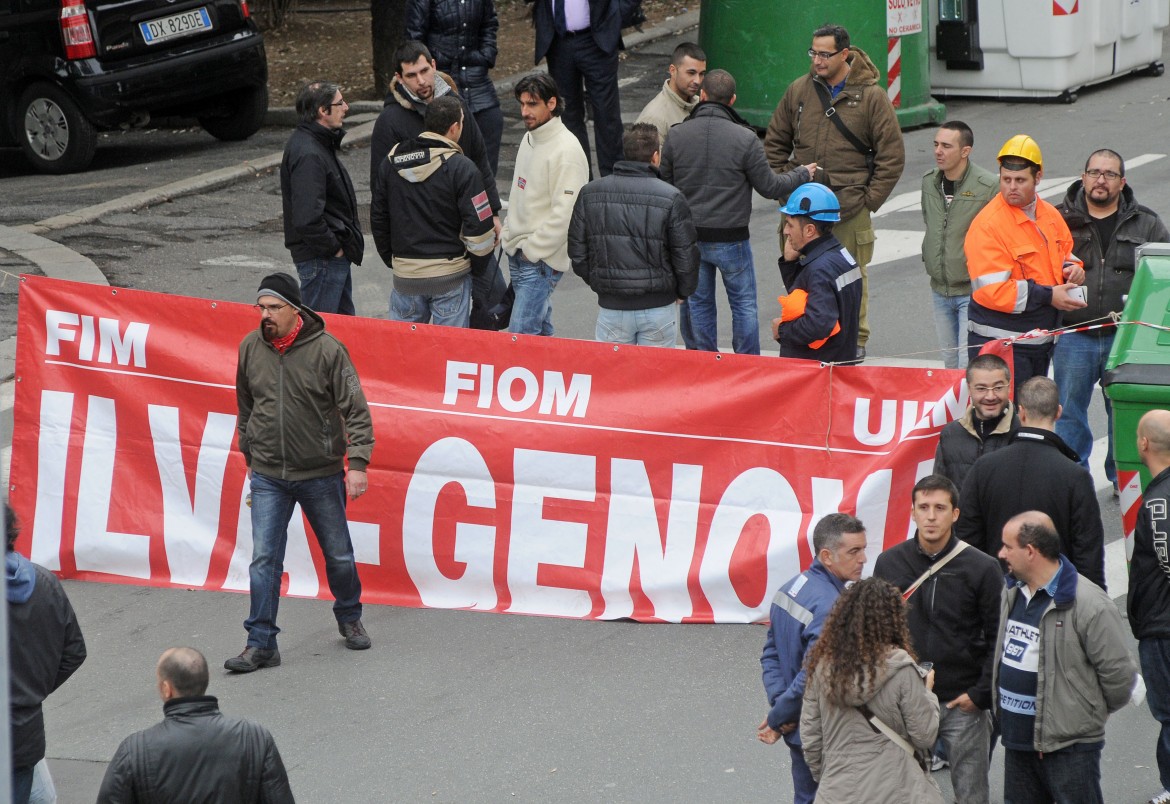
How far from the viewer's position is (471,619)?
770 cm

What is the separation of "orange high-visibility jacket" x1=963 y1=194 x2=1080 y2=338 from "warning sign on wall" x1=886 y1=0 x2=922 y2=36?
27.8 feet

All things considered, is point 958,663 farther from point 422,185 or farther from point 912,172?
point 912,172

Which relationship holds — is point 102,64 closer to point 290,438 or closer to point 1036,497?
point 290,438

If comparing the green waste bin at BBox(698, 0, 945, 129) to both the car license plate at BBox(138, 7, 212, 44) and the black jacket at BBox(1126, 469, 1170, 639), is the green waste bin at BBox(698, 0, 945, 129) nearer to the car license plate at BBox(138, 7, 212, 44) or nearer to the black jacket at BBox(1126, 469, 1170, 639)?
the car license plate at BBox(138, 7, 212, 44)

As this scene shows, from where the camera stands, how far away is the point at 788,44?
16.0 metres

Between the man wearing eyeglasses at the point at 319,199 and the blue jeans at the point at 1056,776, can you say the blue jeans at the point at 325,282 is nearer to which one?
the man wearing eyeglasses at the point at 319,199

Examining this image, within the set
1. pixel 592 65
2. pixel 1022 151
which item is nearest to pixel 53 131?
pixel 592 65

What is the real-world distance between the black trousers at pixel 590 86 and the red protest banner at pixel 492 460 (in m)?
6.28

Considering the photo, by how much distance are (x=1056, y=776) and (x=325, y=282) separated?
223 inches

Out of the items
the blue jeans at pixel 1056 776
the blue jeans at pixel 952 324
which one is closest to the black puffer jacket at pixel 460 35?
the blue jeans at pixel 952 324

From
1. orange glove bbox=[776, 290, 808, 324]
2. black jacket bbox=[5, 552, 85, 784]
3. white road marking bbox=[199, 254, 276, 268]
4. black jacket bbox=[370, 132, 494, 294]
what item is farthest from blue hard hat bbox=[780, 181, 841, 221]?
white road marking bbox=[199, 254, 276, 268]

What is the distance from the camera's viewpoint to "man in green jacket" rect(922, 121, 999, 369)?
8.64 metres

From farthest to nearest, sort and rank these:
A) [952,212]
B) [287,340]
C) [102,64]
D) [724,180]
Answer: [102,64] < [724,180] < [952,212] < [287,340]

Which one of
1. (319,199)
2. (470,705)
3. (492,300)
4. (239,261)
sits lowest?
(470,705)
